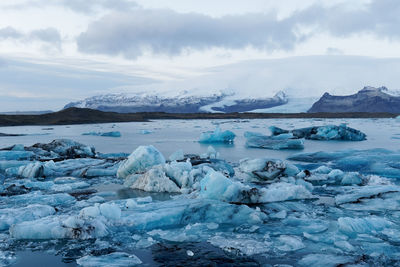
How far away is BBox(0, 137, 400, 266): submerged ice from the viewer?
3475 mm

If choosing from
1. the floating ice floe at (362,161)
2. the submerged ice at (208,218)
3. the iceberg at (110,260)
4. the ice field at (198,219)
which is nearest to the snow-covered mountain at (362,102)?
the floating ice floe at (362,161)

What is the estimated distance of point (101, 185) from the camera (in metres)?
6.75

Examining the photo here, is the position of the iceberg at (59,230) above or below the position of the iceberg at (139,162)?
below

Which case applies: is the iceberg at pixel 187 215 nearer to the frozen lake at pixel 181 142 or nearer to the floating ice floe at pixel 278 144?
the frozen lake at pixel 181 142

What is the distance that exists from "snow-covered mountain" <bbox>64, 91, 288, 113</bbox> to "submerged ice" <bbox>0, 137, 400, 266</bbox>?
12450 cm

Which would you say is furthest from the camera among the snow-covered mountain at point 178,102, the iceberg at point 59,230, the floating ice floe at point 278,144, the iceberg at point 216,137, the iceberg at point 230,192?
the snow-covered mountain at point 178,102

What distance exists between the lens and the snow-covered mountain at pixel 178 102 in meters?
146

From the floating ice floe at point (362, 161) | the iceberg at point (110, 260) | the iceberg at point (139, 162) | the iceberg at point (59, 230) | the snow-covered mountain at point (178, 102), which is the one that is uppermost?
the snow-covered mountain at point (178, 102)

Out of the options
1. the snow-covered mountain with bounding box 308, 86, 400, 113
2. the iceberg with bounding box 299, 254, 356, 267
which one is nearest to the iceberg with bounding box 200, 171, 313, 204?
the iceberg with bounding box 299, 254, 356, 267

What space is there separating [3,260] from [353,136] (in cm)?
1575

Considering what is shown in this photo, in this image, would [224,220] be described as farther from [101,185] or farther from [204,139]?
[204,139]

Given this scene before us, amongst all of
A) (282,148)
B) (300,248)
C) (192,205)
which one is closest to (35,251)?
(192,205)

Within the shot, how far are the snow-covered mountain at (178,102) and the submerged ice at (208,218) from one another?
12450 centimetres

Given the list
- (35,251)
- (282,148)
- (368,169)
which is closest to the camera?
(35,251)
